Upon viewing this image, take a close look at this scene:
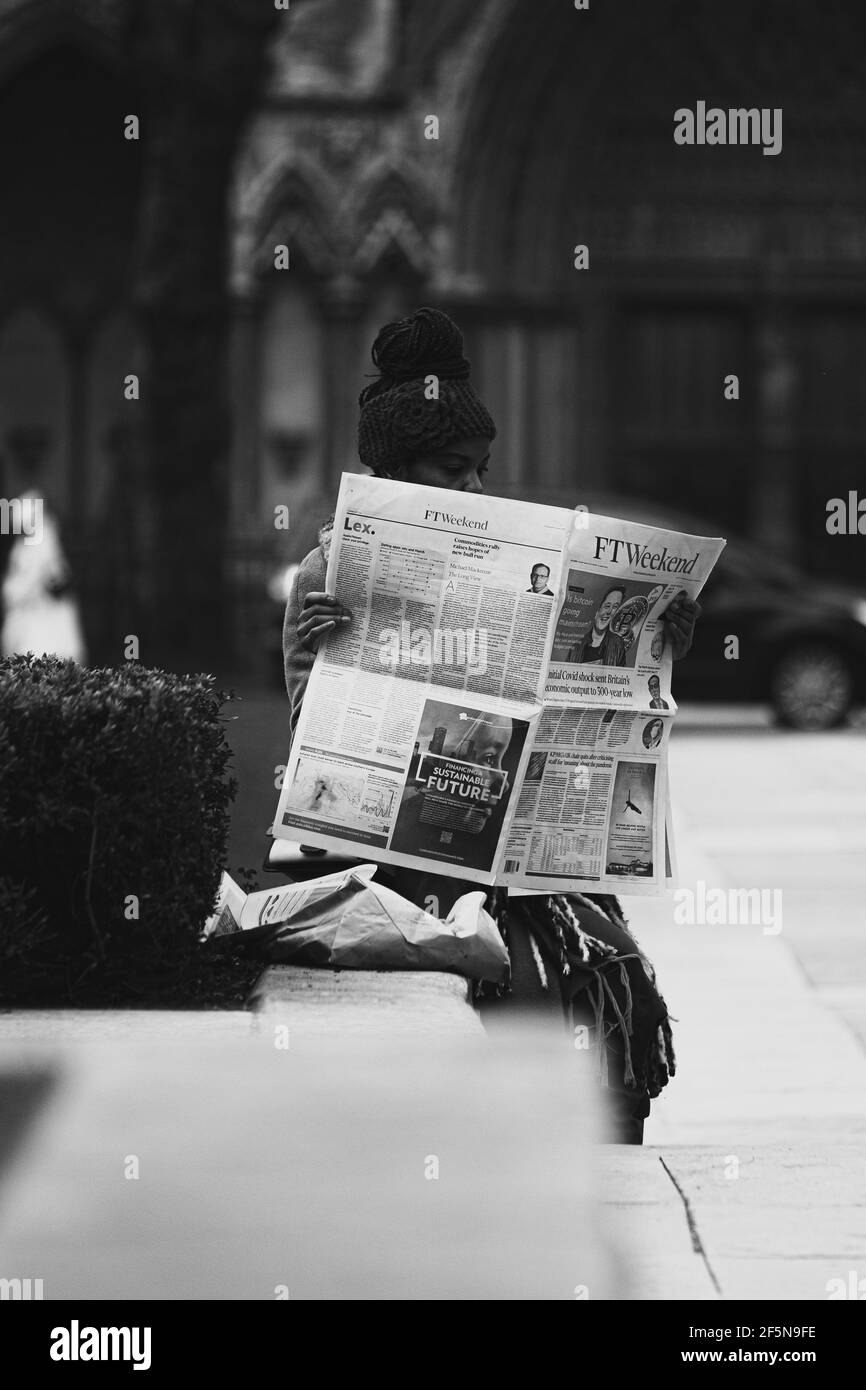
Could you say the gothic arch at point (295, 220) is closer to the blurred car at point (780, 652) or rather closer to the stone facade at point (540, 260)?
the stone facade at point (540, 260)

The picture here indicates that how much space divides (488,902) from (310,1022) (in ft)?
2.40

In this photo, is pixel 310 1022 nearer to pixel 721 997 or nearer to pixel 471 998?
pixel 471 998

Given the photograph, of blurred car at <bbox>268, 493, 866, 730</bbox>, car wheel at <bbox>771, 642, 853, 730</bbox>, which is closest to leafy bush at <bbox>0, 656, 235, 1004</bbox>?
blurred car at <bbox>268, 493, 866, 730</bbox>

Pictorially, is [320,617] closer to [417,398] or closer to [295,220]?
[417,398]

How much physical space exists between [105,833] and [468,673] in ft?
2.19

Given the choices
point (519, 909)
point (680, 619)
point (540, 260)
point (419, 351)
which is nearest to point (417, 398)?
point (419, 351)

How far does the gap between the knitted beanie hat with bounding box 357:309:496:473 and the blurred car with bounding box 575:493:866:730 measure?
13368mm

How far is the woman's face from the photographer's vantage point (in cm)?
432

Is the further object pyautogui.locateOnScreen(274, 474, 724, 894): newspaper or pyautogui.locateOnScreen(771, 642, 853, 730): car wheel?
pyautogui.locateOnScreen(771, 642, 853, 730): car wheel

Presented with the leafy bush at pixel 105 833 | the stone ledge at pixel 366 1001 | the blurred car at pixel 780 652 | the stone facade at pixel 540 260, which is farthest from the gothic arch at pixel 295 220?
the stone ledge at pixel 366 1001

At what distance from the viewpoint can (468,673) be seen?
4055 mm

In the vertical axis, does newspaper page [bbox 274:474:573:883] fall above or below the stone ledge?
above

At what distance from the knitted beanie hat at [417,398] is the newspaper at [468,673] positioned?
0.31m

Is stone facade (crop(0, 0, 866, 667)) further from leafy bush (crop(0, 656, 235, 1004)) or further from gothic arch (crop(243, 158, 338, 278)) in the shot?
leafy bush (crop(0, 656, 235, 1004))
